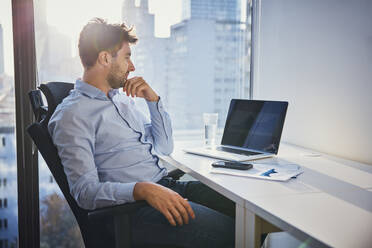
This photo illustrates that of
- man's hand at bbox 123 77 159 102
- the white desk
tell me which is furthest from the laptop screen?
man's hand at bbox 123 77 159 102

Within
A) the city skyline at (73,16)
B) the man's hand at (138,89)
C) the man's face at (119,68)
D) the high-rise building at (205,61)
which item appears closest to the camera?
the man's face at (119,68)

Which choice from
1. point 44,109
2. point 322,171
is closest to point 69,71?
point 44,109

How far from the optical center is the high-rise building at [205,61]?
2.36 meters

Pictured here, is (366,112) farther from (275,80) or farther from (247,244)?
(247,244)

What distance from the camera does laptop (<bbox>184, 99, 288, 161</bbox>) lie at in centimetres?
168

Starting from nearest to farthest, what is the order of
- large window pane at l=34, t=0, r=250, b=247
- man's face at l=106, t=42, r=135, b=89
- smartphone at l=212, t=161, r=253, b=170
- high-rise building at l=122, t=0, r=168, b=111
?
1. smartphone at l=212, t=161, r=253, b=170
2. man's face at l=106, t=42, r=135, b=89
3. large window pane at l=34, t=0, r=250, b=247
4. high-rise building at l=122, t=0, r=168, b=111

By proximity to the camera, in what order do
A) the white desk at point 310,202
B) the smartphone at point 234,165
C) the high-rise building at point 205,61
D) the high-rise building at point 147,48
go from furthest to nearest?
the high-rise building at point 205,61, the high-rise building at point 147,48, the smartphone at point 234,165, the white desk at point 310,202

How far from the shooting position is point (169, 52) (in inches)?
91.2

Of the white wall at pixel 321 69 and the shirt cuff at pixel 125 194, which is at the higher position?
the white wall at pixel 321 69

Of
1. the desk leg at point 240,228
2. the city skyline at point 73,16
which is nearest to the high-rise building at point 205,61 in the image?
the city skyline at point 73,16

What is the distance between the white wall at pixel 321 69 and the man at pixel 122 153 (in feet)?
2.21

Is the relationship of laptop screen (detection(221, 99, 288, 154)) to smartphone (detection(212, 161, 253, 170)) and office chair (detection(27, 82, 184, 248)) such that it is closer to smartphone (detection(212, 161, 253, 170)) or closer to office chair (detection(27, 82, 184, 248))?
smartphone (detection(212, 161, 253, 170))

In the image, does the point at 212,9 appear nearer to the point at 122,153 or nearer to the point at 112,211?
the point at 122,153

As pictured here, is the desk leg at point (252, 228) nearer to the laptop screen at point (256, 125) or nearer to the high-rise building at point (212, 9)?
the laptop screen at point (256, 125)
